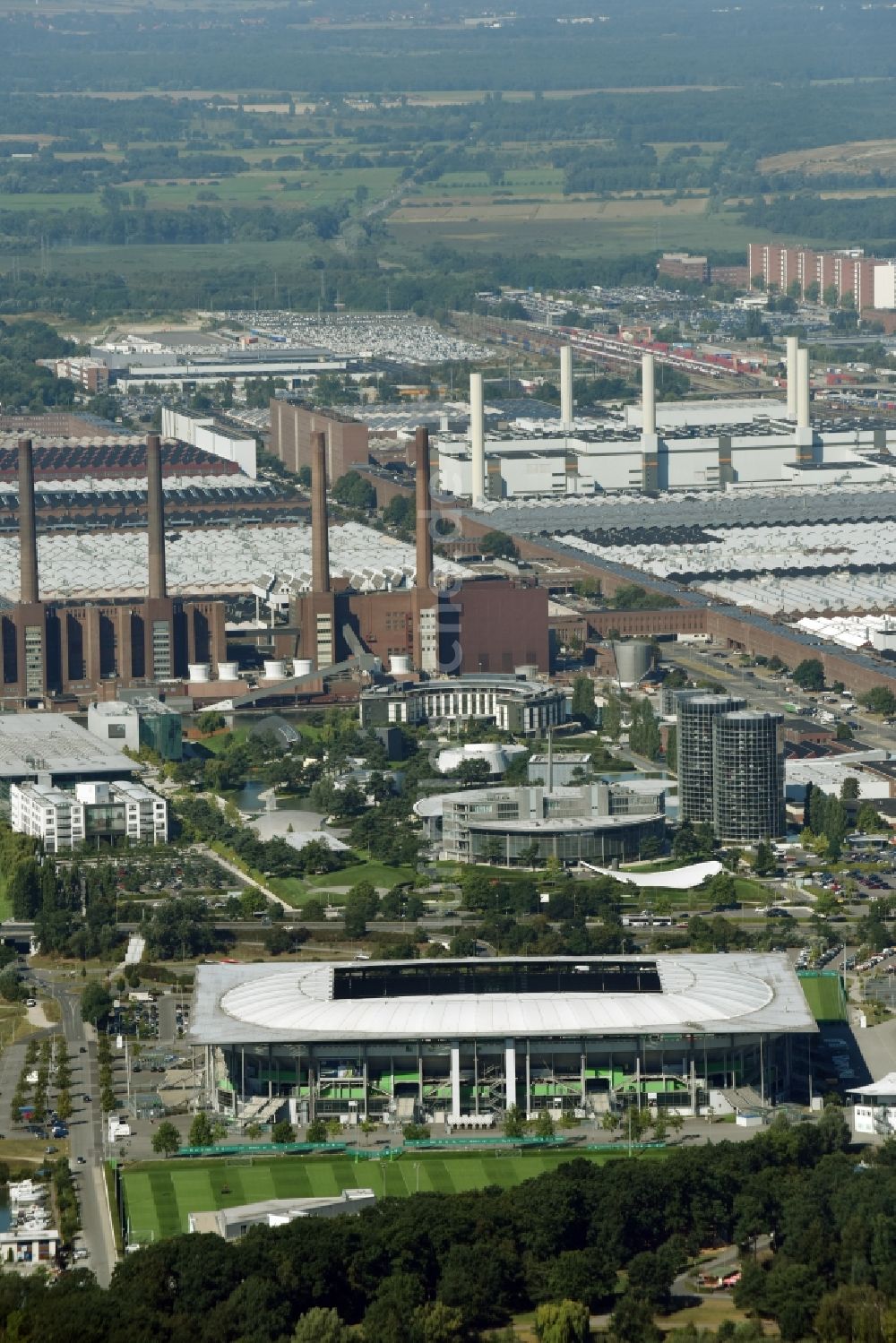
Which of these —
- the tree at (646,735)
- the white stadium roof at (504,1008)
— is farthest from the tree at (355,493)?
the white stadium roof at (504,1008)

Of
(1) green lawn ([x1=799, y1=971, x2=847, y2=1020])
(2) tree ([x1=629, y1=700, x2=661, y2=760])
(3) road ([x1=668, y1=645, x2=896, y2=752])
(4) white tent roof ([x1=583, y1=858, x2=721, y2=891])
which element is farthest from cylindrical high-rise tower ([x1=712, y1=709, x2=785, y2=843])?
(1) green lawn ([x1=799, y1=971, x2=847, y2=1020])

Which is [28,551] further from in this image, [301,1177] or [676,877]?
[301,1177]

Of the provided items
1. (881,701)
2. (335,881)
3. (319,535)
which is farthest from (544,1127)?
(319,535)

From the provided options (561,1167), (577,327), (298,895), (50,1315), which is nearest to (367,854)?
(298,895)

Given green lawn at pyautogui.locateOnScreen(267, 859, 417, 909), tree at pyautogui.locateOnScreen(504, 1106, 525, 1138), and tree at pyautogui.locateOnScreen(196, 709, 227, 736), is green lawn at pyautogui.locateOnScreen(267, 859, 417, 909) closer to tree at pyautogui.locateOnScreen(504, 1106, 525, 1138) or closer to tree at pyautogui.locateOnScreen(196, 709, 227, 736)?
tree at pyautogui.locateOnScreen(504, 1106, 525, 1138)

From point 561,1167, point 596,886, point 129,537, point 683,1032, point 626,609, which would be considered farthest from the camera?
point 129,537

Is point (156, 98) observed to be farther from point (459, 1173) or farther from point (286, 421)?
point (459, 1173)
